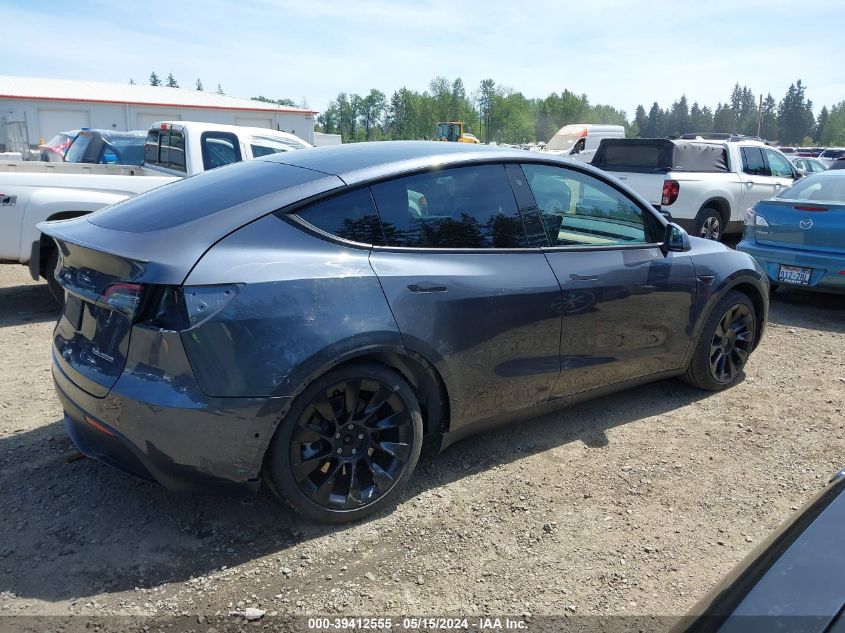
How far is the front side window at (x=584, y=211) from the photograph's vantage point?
12.6 ft

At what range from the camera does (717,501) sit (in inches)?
136

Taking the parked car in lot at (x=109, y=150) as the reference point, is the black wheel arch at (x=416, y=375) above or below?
below

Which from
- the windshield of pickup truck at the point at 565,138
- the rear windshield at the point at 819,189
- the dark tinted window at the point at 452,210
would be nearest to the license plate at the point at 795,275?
the rear windshield at the point at 819,189

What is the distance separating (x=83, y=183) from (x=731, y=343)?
19.8 feet

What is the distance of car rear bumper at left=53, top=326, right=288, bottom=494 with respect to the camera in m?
2.67

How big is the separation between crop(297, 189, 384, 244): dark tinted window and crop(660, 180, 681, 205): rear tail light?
800cm

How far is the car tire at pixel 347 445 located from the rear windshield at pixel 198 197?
0.91 metres

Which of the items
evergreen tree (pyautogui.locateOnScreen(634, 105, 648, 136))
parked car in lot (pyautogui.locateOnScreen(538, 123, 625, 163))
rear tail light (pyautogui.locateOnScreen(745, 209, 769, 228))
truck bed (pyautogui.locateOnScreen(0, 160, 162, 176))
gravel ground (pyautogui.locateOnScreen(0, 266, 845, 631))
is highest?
evergreen tree (pyautogui.locateOnScreen(634, 105, 648, 136))

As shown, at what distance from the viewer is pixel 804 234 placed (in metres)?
7.27

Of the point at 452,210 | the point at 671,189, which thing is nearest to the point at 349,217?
the point at 452,210

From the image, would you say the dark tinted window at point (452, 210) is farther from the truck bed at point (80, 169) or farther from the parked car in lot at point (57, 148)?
the parked car in lot at point (57, 148)

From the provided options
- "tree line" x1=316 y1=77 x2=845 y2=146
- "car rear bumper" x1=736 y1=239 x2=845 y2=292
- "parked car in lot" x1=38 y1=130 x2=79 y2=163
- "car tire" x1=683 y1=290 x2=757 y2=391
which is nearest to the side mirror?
"car tire" x1=683 y1=290 x2=757 y2=391

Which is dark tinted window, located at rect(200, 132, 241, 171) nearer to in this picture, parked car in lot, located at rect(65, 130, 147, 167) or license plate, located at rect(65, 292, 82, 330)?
parked car in lot, located at rect(65, 130, 147, 167)

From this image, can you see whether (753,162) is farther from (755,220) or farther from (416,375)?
(416,375)
